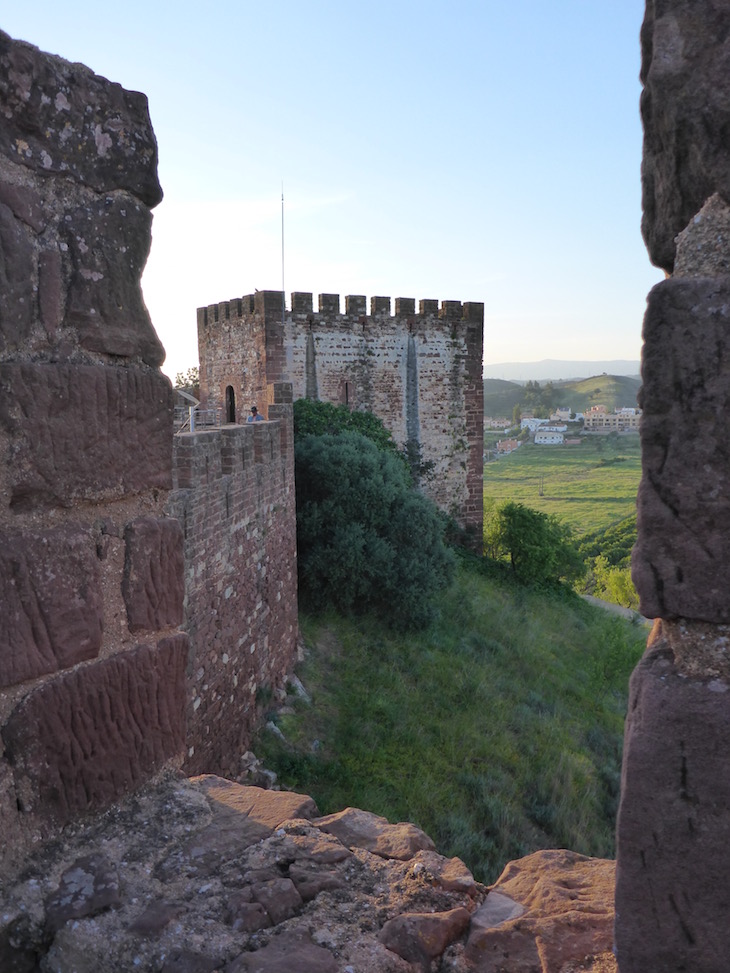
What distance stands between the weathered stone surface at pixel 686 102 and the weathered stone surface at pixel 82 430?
1341mm

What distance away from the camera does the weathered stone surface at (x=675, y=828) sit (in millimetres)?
1396

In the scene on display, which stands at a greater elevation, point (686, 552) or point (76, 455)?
point (76, 455)

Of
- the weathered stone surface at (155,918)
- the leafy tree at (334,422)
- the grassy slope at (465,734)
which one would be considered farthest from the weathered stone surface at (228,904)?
the leafy tree at (334,422)

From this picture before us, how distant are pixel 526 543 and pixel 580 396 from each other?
102194mm

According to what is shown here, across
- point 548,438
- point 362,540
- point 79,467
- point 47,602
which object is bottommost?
point 362,540

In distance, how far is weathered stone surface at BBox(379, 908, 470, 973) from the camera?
6.09ft

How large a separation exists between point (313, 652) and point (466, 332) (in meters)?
10.6

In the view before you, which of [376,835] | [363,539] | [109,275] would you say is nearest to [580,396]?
[363,539]

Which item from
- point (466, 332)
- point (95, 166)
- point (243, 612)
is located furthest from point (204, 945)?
point (466, 332)

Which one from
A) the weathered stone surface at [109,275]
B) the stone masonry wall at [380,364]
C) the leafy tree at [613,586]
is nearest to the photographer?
the weathered stone surface at [109,275]

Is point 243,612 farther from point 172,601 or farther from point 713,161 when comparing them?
point 713,161

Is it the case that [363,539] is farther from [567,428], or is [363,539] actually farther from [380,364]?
[567,428]

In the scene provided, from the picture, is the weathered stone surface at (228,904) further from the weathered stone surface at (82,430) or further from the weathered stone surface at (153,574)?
the weathered stone surface at (82,430)

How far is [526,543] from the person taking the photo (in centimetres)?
1873
